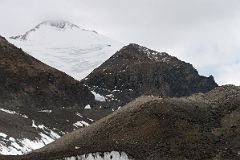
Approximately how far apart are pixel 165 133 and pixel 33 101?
102 metres

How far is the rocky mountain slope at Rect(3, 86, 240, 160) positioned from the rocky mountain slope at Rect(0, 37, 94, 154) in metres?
31.6

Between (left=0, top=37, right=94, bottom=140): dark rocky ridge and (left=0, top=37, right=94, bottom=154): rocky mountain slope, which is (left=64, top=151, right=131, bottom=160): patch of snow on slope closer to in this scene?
(left=0, top=37, right=94, bottom=154): rocky mountain slope

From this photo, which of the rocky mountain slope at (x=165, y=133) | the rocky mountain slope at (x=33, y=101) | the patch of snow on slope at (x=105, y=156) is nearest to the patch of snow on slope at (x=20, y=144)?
the rocky mountain slope at (x=33, y=101)

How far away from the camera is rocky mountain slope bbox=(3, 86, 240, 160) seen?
116ft

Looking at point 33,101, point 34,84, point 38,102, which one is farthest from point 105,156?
point 34,84

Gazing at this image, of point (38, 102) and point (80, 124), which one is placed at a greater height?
point (38, 102)

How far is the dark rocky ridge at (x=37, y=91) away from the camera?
11300 cm

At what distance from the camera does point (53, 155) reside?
36.4m

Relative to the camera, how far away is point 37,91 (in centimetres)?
14312

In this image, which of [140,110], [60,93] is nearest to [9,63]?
[60,93]

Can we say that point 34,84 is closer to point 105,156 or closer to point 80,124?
point 80,124

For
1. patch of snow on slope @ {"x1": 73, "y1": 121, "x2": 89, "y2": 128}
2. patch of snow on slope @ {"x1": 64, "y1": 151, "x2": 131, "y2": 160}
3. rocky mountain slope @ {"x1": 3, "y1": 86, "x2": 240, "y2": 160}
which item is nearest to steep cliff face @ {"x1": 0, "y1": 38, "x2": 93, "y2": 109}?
patch of snow on slope @ {"x1": 73, "y1": 121, "x2": 89, "y2": 128}

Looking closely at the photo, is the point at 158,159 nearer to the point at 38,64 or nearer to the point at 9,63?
the point at 9,63

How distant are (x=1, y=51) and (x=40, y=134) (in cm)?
6610
